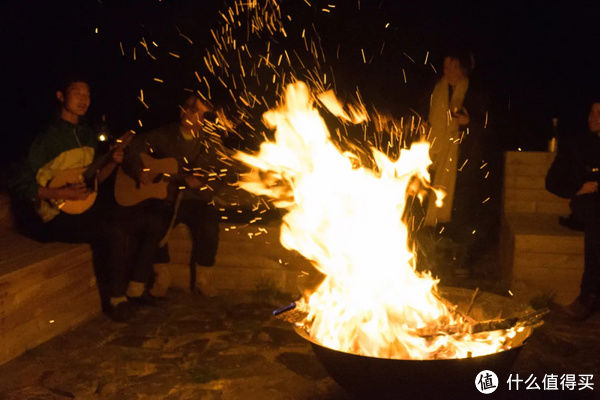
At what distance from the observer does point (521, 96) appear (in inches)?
416

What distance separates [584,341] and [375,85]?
204 inches

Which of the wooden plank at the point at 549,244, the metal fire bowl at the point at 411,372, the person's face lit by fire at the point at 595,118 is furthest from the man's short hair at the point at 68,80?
the person's face lit by fire at the point at 595,118

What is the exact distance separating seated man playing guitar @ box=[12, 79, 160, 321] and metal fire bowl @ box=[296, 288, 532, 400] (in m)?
2.62

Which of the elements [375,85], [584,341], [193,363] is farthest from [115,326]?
[375,85]

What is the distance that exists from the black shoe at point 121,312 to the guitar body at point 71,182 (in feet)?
2.81

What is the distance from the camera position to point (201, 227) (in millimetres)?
5984

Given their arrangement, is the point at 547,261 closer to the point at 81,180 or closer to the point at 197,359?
the point at 197,359

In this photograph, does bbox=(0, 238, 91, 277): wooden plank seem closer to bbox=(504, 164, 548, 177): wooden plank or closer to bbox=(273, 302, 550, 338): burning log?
bbox=(273, 302, 550, 338): burning log

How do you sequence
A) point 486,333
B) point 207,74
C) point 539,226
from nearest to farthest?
point 486,333
point 539,226
point 207,74

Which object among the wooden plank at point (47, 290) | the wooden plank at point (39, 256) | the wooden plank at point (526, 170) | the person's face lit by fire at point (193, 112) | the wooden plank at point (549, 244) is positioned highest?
the person's face lit by fire at point (193, 112)

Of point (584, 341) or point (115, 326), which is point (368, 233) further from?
point (115, 326)

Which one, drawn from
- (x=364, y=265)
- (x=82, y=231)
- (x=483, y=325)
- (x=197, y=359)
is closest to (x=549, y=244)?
(x=364, y=265)

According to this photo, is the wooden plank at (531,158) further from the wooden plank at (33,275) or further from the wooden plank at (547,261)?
the wooden plank at (33,275)

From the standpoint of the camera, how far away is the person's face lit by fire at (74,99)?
531cm
